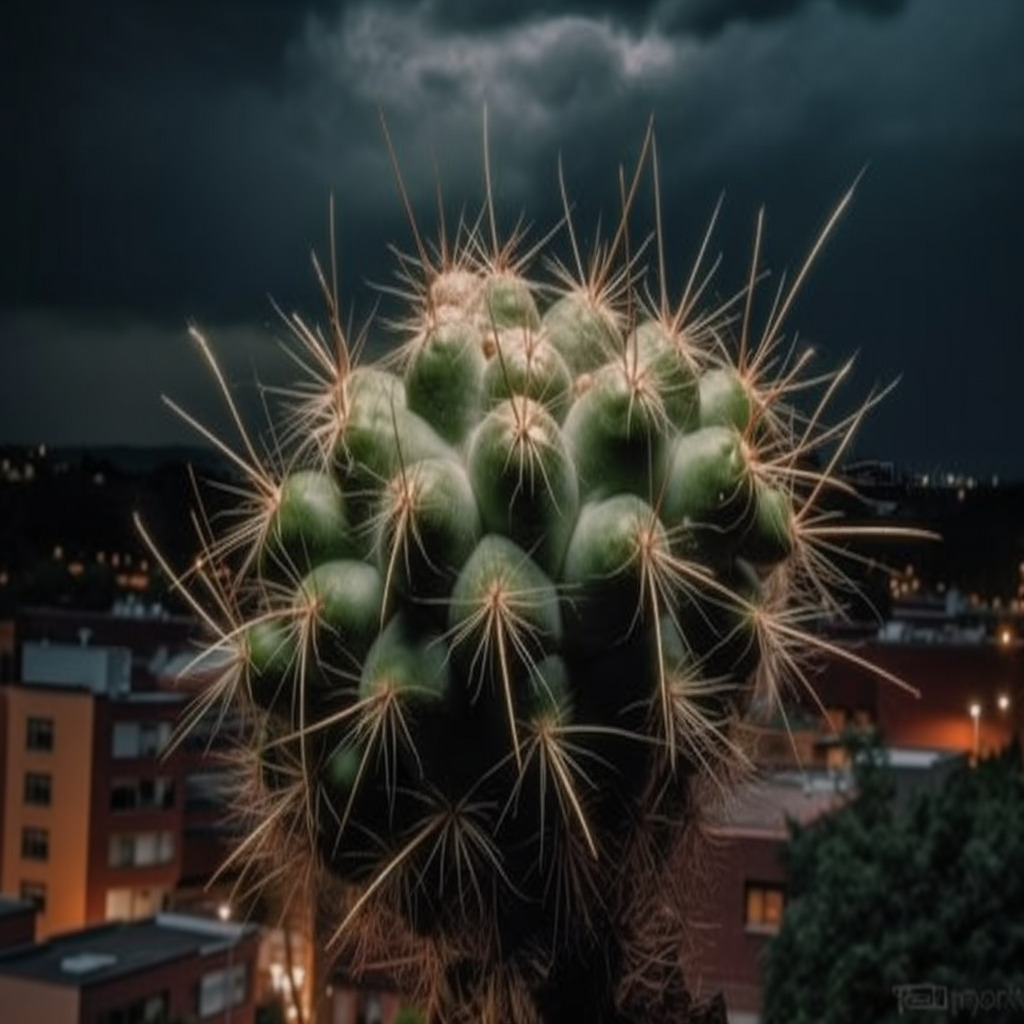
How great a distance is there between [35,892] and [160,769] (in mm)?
4367

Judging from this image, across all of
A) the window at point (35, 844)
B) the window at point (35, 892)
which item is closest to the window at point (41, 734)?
the window at point (35, 844)

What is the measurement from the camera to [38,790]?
30.4 m

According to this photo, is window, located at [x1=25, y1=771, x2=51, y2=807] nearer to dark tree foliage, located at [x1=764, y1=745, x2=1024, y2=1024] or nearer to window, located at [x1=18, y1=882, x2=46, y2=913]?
window, located at [x1=18, y1=882, x2=46, y2=913]

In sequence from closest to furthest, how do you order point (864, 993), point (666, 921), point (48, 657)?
1. point (666, 921)
2. point (864, 993)
3. point (48, 657)

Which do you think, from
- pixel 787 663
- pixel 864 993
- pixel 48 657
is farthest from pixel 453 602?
pixel 48 657

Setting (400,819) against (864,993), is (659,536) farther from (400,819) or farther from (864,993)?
(864,993)

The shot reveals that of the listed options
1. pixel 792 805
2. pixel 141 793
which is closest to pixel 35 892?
pixel 141 793

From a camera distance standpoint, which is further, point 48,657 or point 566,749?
point 48,657

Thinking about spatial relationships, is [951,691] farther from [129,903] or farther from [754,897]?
[129,903]

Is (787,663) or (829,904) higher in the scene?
(787,663)

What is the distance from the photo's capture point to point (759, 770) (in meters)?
2.53

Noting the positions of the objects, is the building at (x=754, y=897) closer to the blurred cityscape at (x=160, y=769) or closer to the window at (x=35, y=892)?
the blurred cityscape at (x=160, y=769)

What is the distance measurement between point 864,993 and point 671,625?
11.6m

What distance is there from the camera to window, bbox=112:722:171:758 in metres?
30.5
